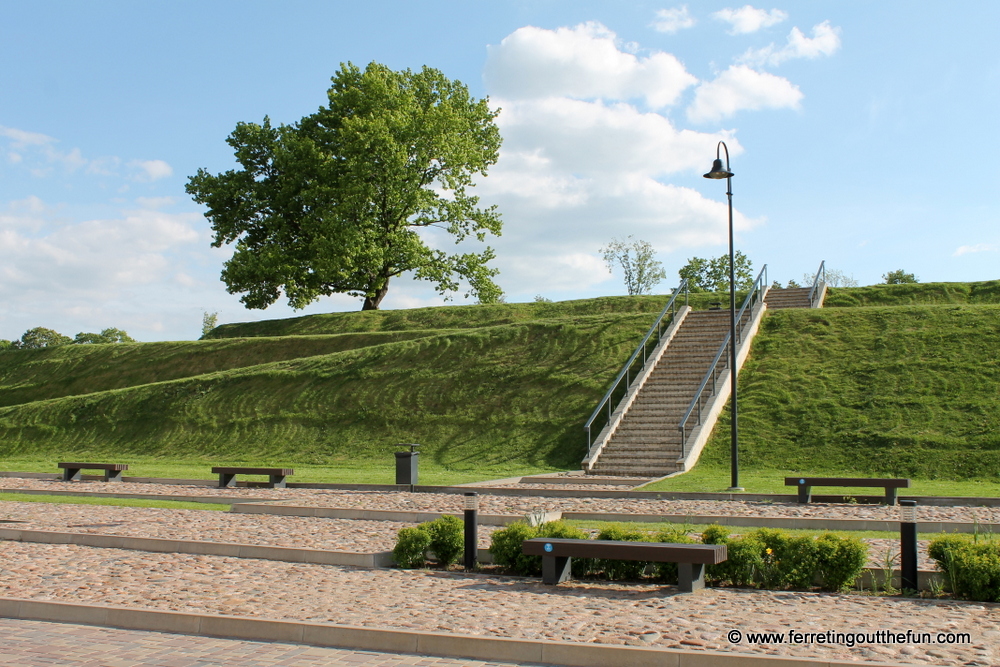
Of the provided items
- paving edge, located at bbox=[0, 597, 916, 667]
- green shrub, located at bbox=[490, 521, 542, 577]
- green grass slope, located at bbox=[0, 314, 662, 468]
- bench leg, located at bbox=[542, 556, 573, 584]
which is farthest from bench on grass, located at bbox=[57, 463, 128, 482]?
bench leg, located at bbox=[542, 556, 573, 584]

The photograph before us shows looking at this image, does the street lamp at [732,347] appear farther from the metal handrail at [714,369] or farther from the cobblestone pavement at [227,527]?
the cobblestone pavement at [227,527]

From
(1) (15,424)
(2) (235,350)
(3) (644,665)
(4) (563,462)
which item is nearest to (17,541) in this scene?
(3) (644,665)

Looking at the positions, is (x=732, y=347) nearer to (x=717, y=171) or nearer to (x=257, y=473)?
(x=717, y=171)

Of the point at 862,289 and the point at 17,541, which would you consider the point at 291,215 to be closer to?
the point at 862,289

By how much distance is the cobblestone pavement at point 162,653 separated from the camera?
5590 millimetres

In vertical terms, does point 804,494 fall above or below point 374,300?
below

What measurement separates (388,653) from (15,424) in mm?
31033

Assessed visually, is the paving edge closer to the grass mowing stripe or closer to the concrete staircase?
the grass mowing stripe

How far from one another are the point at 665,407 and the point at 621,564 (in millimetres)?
14992

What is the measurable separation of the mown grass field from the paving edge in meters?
11.6

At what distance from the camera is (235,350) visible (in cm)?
3756

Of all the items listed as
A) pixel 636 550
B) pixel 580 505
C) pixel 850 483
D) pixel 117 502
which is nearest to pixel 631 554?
Result: pixel 636 550

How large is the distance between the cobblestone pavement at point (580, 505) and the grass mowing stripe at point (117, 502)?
0.76 metres

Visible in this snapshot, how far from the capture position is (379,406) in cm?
2695
